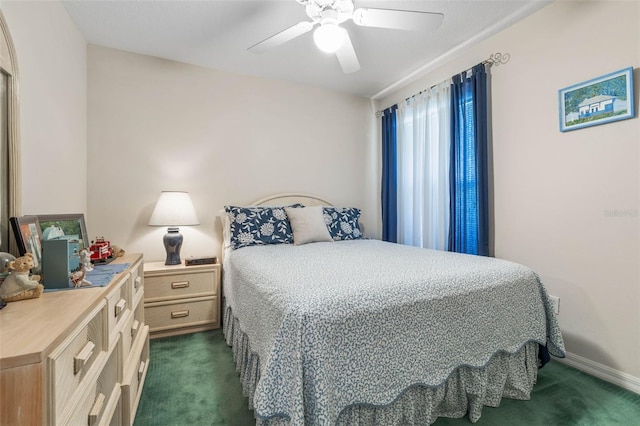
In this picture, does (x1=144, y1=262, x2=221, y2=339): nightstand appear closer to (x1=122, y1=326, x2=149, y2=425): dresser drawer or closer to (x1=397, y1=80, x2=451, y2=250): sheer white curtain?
(x1=122, y1=326, x2=149, y2=425): dresser drawer

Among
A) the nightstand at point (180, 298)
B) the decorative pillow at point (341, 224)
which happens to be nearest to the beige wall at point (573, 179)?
the decorative pillow at point (341, 224)

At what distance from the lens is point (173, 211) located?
2.53 m

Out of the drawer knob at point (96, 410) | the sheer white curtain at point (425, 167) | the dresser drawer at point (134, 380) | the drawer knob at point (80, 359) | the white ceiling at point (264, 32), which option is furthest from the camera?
the sheer white curtain at point (425, 167)

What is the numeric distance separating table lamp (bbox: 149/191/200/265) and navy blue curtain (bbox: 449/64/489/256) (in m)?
2.36

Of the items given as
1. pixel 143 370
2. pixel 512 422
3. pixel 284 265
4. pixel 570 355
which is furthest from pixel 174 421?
pixel 570 355

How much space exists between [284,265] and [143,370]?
1.03 meters

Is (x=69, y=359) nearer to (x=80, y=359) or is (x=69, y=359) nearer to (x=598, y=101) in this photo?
(x=80, y=359)

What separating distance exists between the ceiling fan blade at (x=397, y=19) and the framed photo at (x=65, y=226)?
1935 mm

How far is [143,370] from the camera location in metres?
1.73

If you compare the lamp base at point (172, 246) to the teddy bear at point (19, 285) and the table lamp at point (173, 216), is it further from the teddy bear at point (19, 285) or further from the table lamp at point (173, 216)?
the teddy bear at point (19, 285)

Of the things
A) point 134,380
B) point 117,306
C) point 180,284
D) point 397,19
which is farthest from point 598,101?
point 180,284

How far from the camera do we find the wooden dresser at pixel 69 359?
0.62 metres

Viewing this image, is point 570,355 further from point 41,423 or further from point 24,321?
point 24,321

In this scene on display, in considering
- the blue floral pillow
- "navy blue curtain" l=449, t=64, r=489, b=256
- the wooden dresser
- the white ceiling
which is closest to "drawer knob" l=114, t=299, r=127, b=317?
the wooden dresser
